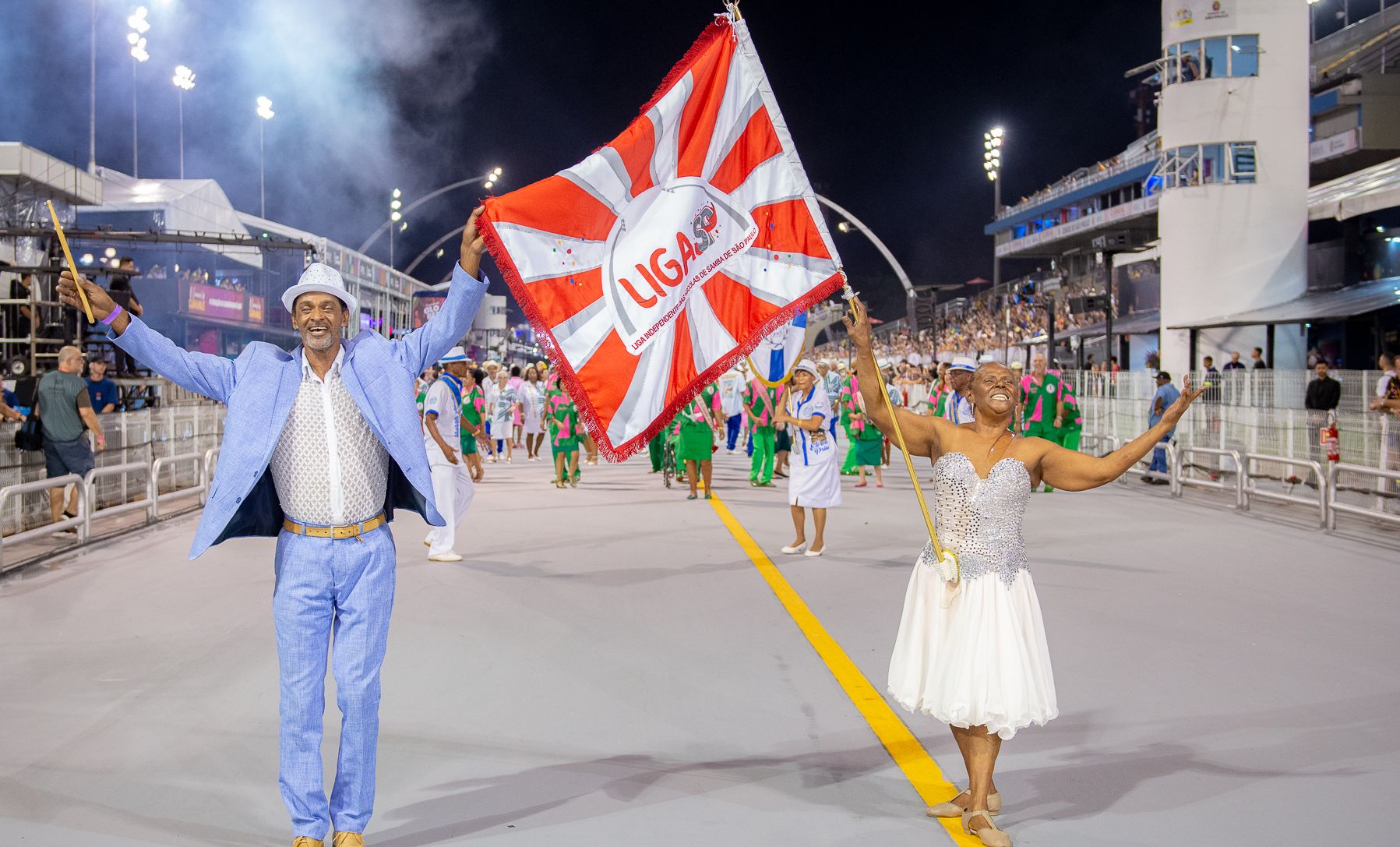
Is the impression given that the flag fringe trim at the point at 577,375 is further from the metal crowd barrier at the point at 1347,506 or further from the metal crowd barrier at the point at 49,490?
the metal crowd barrier at the point at 1347,506

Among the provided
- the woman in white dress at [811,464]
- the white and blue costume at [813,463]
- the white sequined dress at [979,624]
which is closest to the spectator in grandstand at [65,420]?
the woman in white dress at [811,464]

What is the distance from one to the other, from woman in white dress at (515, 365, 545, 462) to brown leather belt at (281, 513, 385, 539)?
726 inches

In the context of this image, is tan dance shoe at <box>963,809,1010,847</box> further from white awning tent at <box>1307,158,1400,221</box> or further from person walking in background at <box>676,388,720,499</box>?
white awning tent at <box>1307,158,1400,221</box>

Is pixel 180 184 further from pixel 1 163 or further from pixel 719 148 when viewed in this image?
pixel 719 148

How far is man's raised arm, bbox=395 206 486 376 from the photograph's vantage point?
4289mm

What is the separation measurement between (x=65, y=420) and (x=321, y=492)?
9450 mm

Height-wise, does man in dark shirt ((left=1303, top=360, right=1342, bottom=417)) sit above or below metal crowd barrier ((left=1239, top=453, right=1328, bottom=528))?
above

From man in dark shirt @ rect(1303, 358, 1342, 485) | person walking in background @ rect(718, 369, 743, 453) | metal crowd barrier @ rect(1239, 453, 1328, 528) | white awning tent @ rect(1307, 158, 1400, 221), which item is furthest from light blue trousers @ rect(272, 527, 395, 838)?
white awning tent @ rect(1307, 158, 1400, 221)

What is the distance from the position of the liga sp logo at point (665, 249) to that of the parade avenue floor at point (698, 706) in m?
2.01

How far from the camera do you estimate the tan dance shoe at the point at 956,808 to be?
4.48 meters

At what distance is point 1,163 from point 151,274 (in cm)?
1122

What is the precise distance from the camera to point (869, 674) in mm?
6770

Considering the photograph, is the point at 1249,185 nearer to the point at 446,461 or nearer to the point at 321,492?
the point at 446,461

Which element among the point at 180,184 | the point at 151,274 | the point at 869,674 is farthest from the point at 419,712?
the point at 180,184
